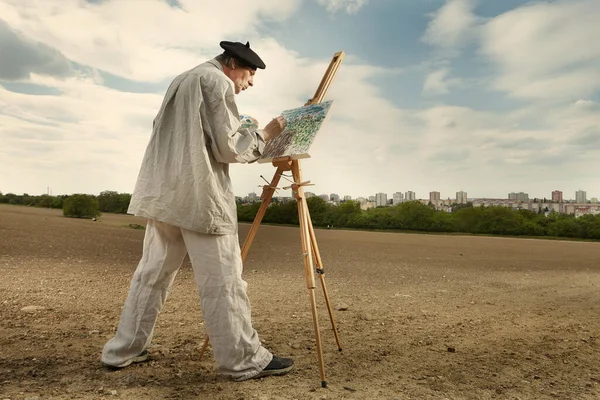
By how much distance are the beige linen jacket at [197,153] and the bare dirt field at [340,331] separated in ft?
4.00

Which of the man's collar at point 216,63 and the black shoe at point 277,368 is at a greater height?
the man's collar at point 216,63

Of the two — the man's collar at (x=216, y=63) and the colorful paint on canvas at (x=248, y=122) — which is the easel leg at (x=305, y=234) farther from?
the man's collar at (x=216, y=63)

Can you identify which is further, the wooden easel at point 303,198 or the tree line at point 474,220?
the tree line at point 474,220

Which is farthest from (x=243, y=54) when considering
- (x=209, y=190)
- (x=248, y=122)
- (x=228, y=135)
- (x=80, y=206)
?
(x=80, y=206)

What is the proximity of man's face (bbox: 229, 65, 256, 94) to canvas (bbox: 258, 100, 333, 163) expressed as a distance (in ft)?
1.92

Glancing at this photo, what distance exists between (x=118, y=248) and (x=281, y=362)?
9418mm

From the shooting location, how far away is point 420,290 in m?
7.84

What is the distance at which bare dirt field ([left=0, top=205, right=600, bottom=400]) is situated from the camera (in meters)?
3.44

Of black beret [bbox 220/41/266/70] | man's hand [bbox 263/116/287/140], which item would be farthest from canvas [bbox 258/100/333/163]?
black beret [bbox 220/41/266/70]

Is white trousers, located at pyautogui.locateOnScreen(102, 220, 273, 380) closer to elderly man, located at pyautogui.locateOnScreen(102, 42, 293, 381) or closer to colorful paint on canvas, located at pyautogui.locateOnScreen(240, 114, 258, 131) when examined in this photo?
elderly man, located at pyautogui.locateOnScreen(102, 42, 293, 381)

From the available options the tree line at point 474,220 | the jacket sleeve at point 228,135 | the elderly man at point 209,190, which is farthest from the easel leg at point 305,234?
the tree line at point 474,220

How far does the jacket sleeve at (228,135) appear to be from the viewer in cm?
318

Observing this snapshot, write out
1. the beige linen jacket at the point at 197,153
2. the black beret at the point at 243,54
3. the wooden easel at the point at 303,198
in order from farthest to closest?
1. the wooden easel at the point at 303,198
2. the black beret at the point at 243,54
3. the beige linen jacket at the point at 197,153

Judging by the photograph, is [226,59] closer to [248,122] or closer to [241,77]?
[241,77]
